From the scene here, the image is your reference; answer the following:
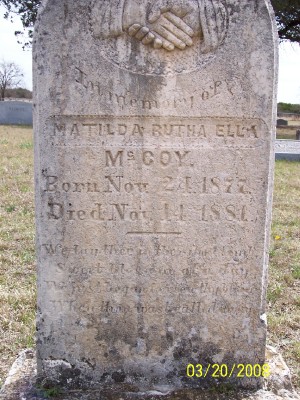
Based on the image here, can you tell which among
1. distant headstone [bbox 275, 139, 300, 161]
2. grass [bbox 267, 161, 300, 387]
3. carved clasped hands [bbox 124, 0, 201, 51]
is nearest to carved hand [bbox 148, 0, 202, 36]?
carved clasped hands [bbox 124, 0, 201, 51]

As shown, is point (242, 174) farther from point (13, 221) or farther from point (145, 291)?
point (13, 221)

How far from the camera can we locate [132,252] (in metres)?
2.62

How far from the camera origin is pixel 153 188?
2.55 metres

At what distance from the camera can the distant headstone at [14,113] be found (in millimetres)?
A: 25962

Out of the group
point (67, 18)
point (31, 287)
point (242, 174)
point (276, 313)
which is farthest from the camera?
point (31, 287)

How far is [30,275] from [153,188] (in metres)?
2.34

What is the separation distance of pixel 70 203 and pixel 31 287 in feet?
6.21

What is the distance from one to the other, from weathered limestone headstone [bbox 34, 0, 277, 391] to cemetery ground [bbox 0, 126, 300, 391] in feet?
2.63

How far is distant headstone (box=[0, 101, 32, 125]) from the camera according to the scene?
26.0m

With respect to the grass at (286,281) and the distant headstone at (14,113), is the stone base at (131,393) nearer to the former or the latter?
the grass at (286,281)

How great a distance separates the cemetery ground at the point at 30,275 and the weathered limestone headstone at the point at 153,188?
2.63ft

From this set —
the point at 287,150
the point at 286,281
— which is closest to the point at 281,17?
the point at 287,150

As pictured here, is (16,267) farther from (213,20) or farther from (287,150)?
(287,150)

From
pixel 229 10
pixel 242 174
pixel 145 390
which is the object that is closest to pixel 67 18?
pixel 229 10
